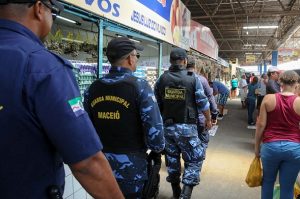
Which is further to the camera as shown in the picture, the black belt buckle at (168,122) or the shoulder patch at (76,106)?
the black belt buckle at (168,122)

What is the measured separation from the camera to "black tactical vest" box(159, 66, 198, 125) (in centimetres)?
342

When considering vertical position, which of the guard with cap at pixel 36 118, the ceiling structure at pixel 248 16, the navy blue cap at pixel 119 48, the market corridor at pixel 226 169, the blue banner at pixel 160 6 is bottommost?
the market corridor at pixel 226 169

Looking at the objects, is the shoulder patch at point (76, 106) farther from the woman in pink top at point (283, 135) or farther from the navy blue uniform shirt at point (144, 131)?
the woman in pink top at point (283, 135)

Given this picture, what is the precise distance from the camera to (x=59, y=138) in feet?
3.23

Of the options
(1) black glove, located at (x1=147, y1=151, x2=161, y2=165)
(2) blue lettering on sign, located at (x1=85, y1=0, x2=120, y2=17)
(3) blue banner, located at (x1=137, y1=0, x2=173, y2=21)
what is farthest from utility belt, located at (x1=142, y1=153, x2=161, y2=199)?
(3) blue banner, located at (x1=137, y1=0, x2=173, y2=21)

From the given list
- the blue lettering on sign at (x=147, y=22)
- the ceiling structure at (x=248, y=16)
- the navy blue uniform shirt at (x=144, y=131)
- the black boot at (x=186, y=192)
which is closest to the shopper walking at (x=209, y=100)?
the black boot at (x=186, y=192)

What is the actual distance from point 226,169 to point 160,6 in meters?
3.08

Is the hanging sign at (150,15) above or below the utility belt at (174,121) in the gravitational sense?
above

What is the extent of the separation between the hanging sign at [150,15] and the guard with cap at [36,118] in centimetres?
190

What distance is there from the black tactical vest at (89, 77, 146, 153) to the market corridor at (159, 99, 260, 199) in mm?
1932

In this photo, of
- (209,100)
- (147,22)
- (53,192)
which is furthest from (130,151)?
(147,22)

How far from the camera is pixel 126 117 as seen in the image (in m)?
2.20

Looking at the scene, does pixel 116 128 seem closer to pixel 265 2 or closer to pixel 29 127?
pixel 29 127

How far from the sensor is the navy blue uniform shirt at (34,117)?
944mm
